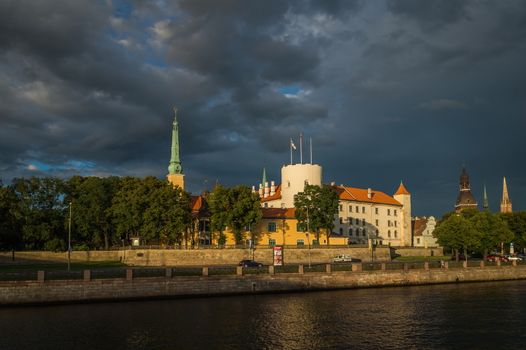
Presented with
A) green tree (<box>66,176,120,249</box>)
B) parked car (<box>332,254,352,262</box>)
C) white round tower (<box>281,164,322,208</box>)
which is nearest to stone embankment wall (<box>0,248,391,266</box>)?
parked car (<box>332,254,352,262</box>)

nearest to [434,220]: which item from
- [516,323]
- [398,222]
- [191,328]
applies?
[398,222]

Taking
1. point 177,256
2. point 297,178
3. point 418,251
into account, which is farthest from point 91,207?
point 418,251

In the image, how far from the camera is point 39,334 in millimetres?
32594

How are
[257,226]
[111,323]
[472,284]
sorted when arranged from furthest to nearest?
[257,226]
[472,284]
[111,323]

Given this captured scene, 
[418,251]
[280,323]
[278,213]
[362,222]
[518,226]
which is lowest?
[280,323]

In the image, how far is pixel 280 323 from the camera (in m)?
36.5

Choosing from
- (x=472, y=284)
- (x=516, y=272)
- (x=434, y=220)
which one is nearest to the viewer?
(x=472, y=284)

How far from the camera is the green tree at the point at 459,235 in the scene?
9188cm

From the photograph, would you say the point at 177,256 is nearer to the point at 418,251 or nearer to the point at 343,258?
the point at 343,258

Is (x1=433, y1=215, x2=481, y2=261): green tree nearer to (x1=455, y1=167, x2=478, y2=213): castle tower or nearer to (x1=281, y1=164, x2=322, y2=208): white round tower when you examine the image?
(x1=281, y1=164, x2=322, y2=208): white round tower

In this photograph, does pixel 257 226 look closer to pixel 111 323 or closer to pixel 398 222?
pixel 398 222

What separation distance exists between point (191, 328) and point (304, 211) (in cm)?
6362

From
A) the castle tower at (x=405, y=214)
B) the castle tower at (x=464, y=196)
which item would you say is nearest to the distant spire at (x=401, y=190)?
the castle tower at (x=405, y=214)

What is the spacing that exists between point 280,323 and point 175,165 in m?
94.1
